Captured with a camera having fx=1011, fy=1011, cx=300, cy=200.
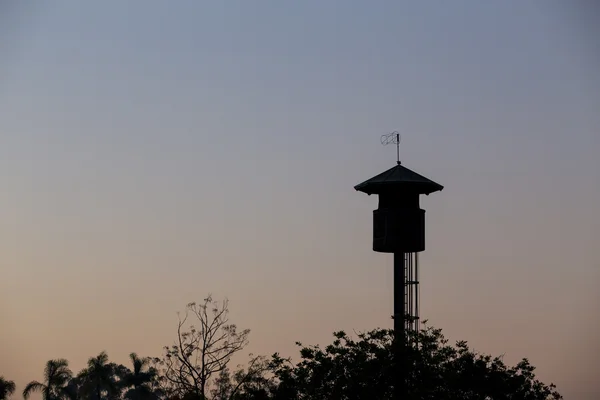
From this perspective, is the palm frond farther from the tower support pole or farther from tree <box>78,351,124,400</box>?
the tower support pole

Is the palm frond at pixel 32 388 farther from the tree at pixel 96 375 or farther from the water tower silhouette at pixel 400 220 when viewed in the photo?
the water tower silhouette at pixel 400 220

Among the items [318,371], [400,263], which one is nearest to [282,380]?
[318,371]

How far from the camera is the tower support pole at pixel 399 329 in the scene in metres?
41.1

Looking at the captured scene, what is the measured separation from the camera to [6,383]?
87.0m

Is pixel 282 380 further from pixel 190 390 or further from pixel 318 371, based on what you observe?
pixel 190 390

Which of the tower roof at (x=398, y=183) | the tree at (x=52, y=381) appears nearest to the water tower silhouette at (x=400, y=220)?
the tower roof at (x=398, y=183)

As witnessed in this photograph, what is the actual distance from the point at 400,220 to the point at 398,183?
1672mm

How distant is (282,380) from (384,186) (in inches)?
396

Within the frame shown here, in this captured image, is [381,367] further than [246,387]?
No

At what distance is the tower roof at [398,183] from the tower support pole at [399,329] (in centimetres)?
308

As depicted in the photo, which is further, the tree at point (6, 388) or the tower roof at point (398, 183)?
the tree at point (6, 388)

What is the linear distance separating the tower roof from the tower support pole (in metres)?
3.08

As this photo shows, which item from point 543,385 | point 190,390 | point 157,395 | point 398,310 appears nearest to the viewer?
point 543,385

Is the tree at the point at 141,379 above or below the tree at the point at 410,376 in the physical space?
above
